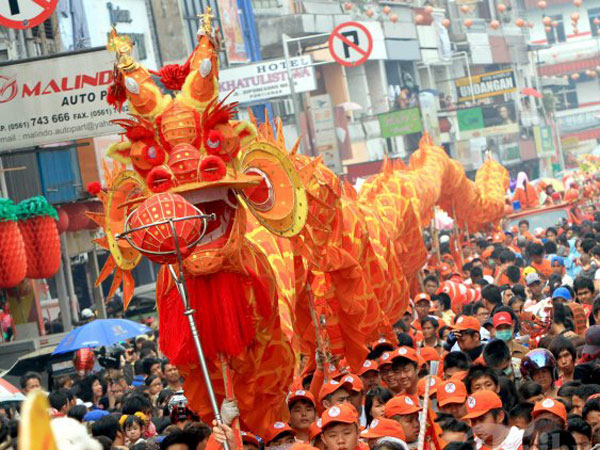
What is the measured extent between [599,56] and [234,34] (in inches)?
1536

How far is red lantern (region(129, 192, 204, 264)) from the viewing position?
5.87m

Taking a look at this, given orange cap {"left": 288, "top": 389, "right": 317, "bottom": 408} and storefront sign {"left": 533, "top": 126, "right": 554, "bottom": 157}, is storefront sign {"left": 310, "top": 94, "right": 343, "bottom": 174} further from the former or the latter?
storefront sign {"left": 533, "top": 126, "right": 554, "bottom": 157}

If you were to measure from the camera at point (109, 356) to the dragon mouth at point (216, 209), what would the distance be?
686 cm

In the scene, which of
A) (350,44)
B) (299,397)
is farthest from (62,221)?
(299,397)

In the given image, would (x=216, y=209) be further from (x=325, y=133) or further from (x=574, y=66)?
(x=574, y=66)

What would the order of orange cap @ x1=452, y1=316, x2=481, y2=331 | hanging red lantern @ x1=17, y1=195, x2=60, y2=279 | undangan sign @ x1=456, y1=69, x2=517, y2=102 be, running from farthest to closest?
undangan sign @ x1=456, y1=69, x2=517, y2=102, hanging red lantern @ x1=17, y1=195, x2=60, y2=279, orange cap @ x1=452, y1=316, x2=481, y2=331

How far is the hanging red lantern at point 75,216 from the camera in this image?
17078 mm

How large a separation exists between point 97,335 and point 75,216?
5076mm

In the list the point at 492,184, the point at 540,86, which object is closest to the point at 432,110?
the point at 540,86

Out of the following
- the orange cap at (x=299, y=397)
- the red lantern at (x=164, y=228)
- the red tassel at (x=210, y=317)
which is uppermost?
the red lantern at (x=164, y=228)

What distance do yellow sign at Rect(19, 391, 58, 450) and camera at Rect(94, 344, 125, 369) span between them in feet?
35.2

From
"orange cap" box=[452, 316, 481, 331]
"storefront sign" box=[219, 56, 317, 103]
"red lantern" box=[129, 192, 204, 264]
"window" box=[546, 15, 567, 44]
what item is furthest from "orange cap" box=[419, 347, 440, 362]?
"window" box=[546, 15, 567, 44]

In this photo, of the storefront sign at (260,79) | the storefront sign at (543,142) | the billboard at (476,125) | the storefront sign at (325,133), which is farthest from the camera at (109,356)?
the storefront sign at (543,142)

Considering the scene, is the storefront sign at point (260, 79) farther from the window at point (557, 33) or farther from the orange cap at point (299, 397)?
the window at point (557, 33)
